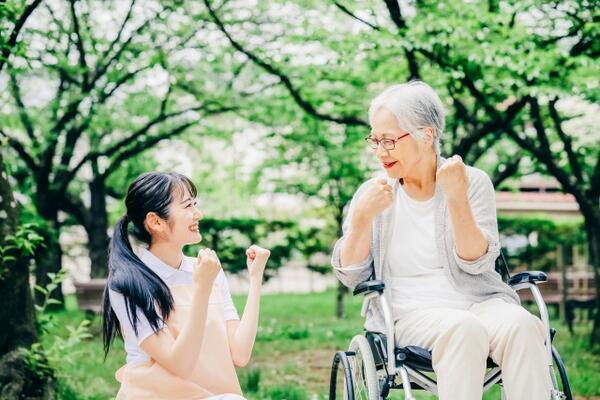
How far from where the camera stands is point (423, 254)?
293 cm

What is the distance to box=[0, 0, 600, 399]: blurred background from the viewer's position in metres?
5.50

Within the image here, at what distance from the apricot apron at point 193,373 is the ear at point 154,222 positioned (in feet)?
0.58

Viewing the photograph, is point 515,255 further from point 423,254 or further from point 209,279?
point 209,279

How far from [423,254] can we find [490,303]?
30 cm

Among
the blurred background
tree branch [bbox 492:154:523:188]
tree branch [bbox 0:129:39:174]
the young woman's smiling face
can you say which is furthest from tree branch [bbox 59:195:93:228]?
the young woman's smiling face

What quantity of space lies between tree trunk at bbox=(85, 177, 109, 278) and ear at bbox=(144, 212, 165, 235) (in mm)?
10260

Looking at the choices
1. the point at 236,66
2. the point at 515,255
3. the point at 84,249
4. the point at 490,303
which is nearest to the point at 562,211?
the point at 515,255

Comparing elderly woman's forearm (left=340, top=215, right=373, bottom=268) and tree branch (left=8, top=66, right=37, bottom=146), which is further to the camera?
tree branch (left=8, top=66, right=37, bottom=146)

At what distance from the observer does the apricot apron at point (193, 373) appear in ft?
7.18

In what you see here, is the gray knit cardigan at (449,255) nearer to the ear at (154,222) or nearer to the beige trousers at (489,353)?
the beige trousers at (489,353)

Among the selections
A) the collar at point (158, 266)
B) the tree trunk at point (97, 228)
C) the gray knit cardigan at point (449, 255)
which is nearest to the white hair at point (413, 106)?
the gray knit cardigan at point (449, 255)

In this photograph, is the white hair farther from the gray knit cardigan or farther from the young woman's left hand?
the young woman's left hand

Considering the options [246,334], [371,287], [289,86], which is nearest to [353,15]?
[289,86]

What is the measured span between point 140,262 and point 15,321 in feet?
7.36
